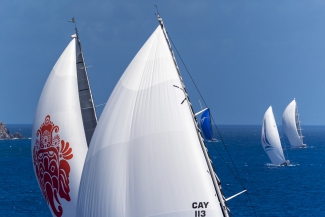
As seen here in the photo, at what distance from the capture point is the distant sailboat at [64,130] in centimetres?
2573

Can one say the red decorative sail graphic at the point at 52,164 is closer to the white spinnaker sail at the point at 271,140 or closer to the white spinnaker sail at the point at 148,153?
the white spinnaker sail at the point at 148,153

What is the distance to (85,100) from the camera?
1084 inches

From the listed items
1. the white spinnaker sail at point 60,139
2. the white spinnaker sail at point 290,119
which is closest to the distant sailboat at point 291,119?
the white spinnaker sail at point 290,119

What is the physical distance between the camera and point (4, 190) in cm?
7119

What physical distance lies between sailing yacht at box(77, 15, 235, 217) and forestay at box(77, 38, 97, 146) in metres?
7.78

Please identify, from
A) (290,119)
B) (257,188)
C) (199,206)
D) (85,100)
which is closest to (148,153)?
(199,206)

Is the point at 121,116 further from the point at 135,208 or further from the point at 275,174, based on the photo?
the point at 275,174

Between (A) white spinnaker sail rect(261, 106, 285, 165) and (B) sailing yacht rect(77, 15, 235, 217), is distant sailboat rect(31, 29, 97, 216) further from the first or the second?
(A) white spinnaker sail rect(261, 106, 285, 165)

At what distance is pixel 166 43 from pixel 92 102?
8314 mm

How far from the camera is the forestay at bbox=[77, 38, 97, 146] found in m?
27.1

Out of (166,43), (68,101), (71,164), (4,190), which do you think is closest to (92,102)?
(68,101)

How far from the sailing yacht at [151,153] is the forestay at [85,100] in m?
7.78

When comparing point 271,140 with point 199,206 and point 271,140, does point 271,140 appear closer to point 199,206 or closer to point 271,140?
point 271,140

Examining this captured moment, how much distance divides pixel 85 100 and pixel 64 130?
1702 millimetres
